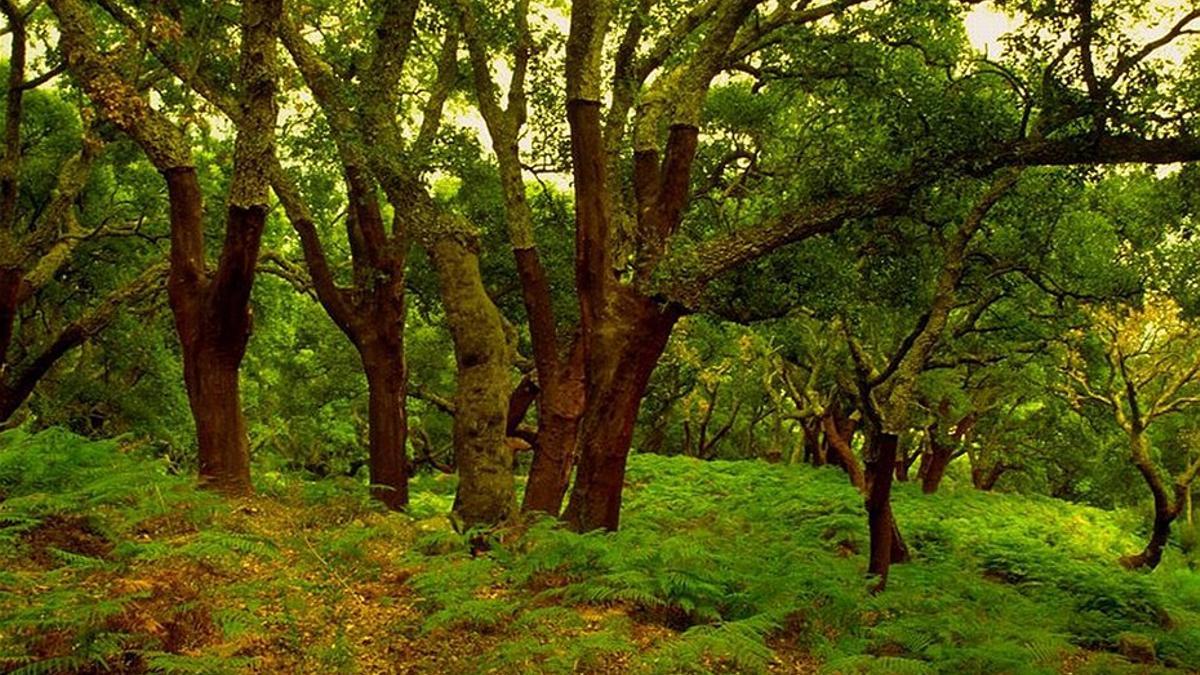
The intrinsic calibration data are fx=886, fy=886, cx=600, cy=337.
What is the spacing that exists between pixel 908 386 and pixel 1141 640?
12.4ft

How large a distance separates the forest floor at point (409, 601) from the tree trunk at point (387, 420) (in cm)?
165

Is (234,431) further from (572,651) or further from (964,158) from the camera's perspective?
(964,158)

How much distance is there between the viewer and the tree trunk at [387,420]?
12703 mm

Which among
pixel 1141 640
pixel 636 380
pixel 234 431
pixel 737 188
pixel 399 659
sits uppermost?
pixel 737 188

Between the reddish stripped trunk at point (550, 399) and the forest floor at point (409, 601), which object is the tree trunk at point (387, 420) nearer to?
the forest floor at point (409, 601)

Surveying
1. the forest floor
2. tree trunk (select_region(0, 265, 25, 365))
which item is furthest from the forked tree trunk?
tree trunk (select_region(0, 265, 25, 365))

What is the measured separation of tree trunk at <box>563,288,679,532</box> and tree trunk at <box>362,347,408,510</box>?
3922 mm

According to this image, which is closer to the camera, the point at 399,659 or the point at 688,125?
the point at 399,659

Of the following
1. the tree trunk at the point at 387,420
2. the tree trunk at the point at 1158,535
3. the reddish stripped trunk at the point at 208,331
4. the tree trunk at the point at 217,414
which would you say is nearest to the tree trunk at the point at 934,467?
the tree trunk at the point at 1158,535

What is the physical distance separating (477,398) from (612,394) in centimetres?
174

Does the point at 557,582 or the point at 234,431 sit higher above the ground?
the point at 234,431

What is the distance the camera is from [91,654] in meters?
4.20

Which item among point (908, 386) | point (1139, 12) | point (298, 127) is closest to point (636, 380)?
point (908, 386)

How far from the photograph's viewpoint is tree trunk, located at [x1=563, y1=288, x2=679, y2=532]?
9805mm
